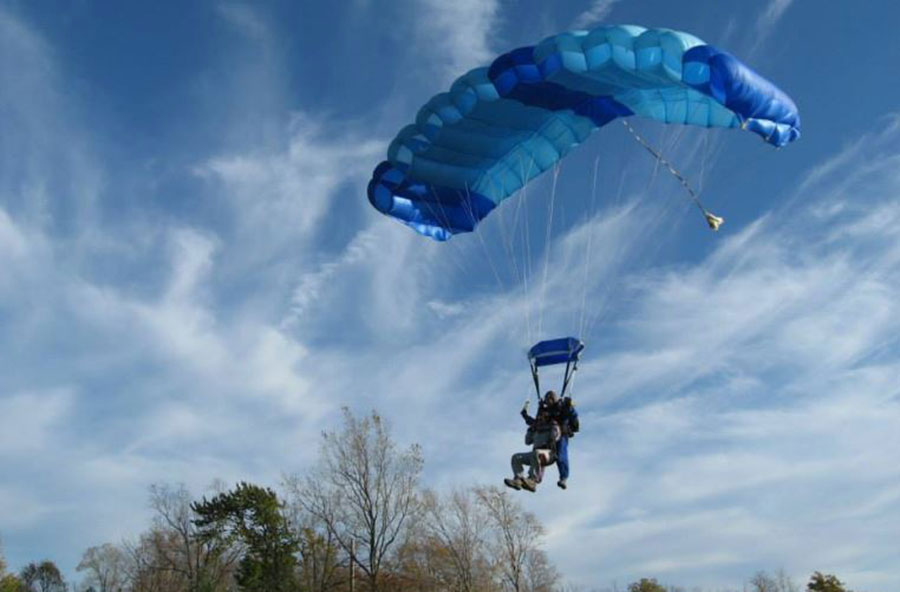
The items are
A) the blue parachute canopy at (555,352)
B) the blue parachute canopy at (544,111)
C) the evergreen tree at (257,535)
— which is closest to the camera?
the blue parachute canopy at (544,111)

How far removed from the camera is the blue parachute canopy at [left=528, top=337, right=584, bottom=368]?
9578 mm

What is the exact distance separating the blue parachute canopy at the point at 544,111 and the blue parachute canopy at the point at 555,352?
8.60 feet

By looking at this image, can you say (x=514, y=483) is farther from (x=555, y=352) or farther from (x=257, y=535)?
(x=257, y=535)

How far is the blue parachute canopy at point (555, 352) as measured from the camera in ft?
31.4

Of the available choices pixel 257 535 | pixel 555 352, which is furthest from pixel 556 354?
pixel 257 535

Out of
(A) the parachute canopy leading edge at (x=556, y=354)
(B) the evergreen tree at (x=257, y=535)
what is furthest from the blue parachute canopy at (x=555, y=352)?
(B) the evergreen tree at (x=257, y=535)

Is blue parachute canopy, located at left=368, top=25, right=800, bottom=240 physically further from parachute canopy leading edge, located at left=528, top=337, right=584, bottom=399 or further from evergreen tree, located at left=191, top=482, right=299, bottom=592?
evergreen tree, located at left=191, top=482, right=299, bottom=592

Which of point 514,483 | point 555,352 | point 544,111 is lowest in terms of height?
point 514,483

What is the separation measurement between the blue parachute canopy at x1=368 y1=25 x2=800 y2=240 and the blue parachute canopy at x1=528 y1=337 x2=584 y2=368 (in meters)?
2.62

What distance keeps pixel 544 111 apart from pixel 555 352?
3213 mm

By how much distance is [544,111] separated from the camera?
10.2 meters

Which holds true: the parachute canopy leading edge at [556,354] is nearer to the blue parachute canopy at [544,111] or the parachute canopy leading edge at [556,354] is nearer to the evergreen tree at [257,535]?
the blue parachute canopy at [544,111]

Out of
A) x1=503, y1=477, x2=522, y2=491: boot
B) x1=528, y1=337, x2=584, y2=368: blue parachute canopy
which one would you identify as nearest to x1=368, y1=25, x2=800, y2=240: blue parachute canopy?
x1=528, y1=337, x2=584, y2=368: blue parachute canopy

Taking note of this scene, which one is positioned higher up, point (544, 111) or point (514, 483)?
point (544, 111)
